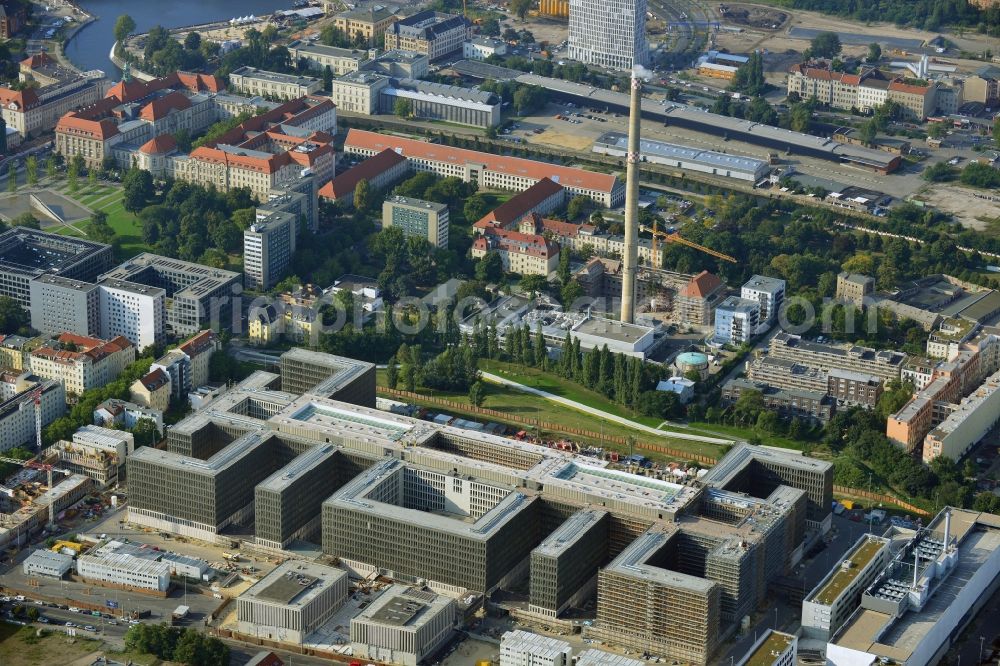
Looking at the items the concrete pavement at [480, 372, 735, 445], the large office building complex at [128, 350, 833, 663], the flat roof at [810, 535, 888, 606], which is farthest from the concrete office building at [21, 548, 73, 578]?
Answer: the flat roof at [810, 535, 888, 606]

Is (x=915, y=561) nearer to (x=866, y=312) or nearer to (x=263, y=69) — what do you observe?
(x=866, y=312)

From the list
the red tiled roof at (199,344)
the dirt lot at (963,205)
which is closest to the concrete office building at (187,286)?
the red tiled roof at (199,344)

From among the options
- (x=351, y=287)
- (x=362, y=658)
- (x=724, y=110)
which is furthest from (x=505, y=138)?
(x=362, y=658)

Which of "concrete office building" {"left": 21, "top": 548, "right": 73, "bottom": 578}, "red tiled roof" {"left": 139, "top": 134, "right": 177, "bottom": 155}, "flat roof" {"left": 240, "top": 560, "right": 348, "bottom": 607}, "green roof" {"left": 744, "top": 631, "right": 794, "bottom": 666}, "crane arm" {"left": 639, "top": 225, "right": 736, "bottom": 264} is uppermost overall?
"red tiled roof" {"left": 139, "top": 134, "right": 177, "bottom": 155}

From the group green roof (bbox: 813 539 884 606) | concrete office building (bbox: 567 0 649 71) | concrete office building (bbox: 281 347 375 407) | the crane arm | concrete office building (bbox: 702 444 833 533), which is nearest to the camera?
green roof (bbox: 813 539 884 606)

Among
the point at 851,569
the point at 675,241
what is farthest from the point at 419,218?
the point at 851,569

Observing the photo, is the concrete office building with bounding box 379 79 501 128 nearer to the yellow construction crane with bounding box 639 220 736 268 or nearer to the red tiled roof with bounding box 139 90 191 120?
the red tiled roof with bounding box 139 90 191 120

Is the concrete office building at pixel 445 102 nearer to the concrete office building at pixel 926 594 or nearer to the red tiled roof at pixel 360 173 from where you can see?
the red tiled roof at pixel 360 173
